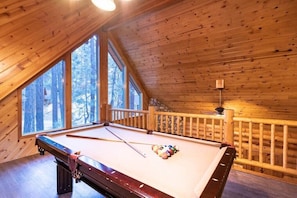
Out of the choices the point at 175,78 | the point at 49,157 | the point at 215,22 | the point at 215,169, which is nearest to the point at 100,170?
the point at 215,169

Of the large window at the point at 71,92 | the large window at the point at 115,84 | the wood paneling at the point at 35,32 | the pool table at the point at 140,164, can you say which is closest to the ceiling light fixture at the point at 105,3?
the wood paneling at the point at 35,32

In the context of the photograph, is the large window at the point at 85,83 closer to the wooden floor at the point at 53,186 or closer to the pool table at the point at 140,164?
the wooden floor at the point at 53,186

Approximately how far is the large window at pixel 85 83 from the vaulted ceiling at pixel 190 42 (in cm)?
74

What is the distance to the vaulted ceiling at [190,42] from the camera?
9.26 feet

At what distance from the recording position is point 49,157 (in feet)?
12.1

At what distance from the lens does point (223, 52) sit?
3.83m

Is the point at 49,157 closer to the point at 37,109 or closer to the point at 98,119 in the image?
the point at 37,109

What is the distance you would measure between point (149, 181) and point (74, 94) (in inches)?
150

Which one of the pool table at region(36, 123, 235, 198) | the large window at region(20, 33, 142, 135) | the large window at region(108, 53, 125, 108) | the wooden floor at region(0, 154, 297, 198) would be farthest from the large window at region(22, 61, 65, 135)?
the pool table at region(36, 123, 235, 198)

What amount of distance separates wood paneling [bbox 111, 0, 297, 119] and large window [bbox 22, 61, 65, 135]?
2.03 m

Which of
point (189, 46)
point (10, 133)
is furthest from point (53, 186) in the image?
point (189, 46)

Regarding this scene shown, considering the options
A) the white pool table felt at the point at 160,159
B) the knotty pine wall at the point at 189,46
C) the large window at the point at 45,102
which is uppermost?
the knotty pine wall at the point at 189,46

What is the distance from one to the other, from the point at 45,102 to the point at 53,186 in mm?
2061

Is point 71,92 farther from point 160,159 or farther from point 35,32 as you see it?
point 160,159
